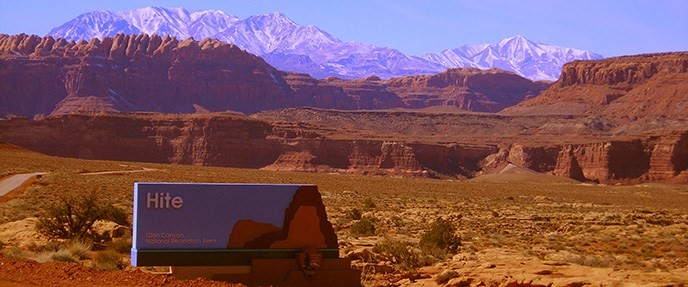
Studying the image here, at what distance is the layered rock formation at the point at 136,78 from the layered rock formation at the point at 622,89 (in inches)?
1803

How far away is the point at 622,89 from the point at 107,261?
150 metres

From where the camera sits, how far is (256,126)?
116m

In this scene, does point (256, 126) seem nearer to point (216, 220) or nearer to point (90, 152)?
point (90, 152)

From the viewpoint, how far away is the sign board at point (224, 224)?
13984mm

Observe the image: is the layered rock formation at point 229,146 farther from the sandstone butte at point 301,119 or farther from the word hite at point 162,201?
the word hite at point 162,201

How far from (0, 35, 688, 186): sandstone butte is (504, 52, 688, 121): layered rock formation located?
262 millimetres

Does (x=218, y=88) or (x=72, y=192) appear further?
(x=218, y=88)

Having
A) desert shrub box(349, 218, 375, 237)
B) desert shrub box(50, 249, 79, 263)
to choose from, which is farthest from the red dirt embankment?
desert shrub box(349, 218, 375, 237)

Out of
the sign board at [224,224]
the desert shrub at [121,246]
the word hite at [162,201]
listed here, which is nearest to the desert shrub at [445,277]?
the sign board at [224,224]

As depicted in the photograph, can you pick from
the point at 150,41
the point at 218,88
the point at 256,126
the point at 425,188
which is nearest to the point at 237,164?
the point at 256,126

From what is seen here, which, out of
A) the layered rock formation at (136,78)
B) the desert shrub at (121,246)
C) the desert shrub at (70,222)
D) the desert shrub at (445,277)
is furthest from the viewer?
the layered rock formation at (136,78)

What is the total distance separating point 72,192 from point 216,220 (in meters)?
25.6

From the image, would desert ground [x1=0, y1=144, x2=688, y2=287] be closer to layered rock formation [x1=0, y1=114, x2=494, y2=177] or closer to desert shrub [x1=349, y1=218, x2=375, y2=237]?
desert shrub [x1=349, y1=218, x2=375, y2=237]

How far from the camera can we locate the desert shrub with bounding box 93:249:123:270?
15.6 meters
